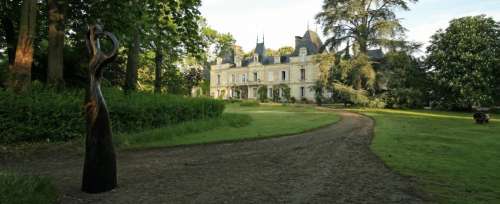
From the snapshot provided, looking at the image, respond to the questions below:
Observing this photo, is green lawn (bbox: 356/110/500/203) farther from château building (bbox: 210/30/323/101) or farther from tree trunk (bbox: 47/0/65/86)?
château building (bbox: 210/30/323/101)

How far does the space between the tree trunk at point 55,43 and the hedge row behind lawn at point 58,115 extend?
1.37 meters

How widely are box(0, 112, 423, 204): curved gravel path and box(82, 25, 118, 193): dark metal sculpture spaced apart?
20cm

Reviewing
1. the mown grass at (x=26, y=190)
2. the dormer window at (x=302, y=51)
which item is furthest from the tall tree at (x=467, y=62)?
the mown grass at (x=26, y=190)

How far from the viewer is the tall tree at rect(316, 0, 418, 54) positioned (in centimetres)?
3103

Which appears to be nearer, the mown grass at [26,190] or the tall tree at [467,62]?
the mown grass at [26,190]

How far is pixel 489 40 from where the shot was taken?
29.6 m

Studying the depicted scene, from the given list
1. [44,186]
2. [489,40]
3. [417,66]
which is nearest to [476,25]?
[489,40]

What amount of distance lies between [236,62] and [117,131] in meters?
53.2

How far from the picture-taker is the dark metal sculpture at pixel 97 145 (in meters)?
5.39

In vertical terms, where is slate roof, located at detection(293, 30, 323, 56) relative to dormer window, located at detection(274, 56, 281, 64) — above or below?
above

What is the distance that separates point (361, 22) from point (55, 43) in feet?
91.4

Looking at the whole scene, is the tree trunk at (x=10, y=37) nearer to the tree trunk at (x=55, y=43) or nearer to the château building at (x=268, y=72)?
the tree trunk at (x=55, y=43)

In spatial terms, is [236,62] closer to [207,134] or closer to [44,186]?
[207,134]

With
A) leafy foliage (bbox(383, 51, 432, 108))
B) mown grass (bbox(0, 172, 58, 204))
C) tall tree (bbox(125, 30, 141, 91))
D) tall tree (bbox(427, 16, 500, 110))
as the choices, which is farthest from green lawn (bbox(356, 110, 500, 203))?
tall tree (bbox(427, 16, 500, 110))
